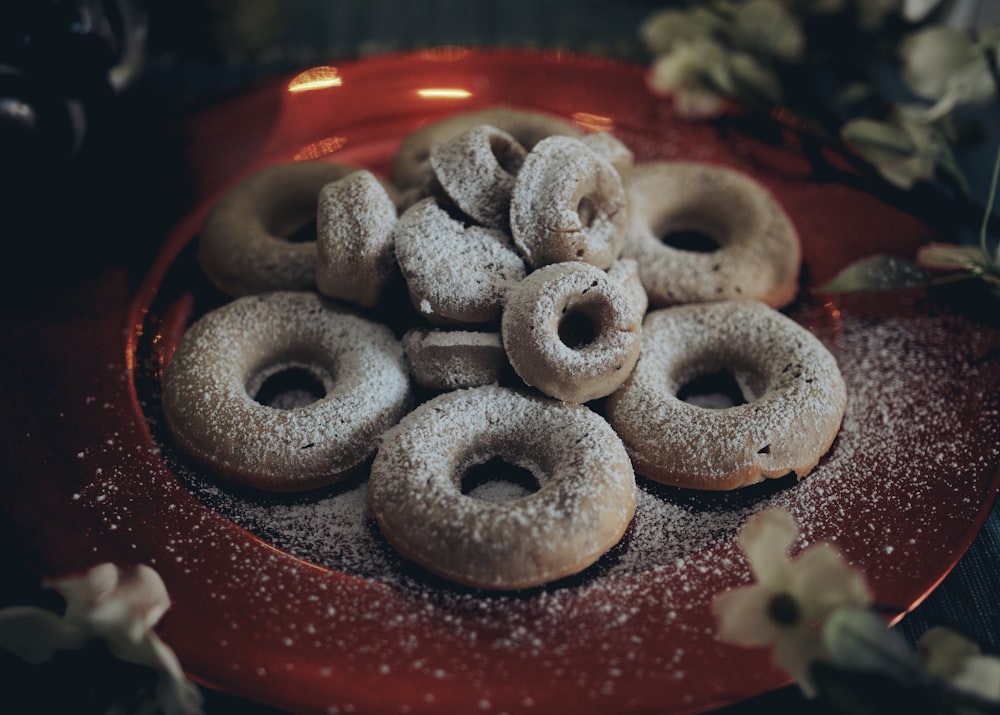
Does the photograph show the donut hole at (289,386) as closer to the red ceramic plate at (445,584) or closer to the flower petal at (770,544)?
the red ceramic plate at (445,584)

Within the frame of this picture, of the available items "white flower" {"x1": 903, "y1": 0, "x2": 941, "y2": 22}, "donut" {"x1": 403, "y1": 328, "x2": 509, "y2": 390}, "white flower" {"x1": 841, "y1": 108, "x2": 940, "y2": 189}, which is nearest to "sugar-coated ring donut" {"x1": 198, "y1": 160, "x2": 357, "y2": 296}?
"donut" {"x1": 403, "y1": 328, "x2": 509, "y2": 390}

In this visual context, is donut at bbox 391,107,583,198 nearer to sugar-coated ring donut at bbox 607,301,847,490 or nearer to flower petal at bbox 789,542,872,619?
sugar-coated ring donut at bbox 607,301,847,490

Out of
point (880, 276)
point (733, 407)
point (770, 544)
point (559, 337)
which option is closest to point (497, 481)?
point (559, 337)

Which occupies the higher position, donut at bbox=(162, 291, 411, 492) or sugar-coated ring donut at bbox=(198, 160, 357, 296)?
sugar-coated ring donut at bbox=(198, 160, 357, 296)

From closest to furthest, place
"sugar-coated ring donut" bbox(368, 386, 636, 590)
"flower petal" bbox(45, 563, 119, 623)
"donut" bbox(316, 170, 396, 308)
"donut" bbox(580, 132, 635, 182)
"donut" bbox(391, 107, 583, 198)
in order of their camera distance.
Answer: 1. "flower petal" bbox(45, 563, 119, 623)
2. "sugar-coated ring donut" bbox(368, 386, 636, 590)
3. "donut" bbox(316, 170, 396, 308)
4. "donut" bbox(580, 132, 635, 182)
5. "donut" bbox(391, 107, 583, 198)

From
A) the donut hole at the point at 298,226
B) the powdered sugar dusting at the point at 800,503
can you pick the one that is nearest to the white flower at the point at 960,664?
the powdered sugar dusting at the point at 800,503

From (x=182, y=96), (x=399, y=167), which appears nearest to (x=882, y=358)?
(x=399, y=167)
